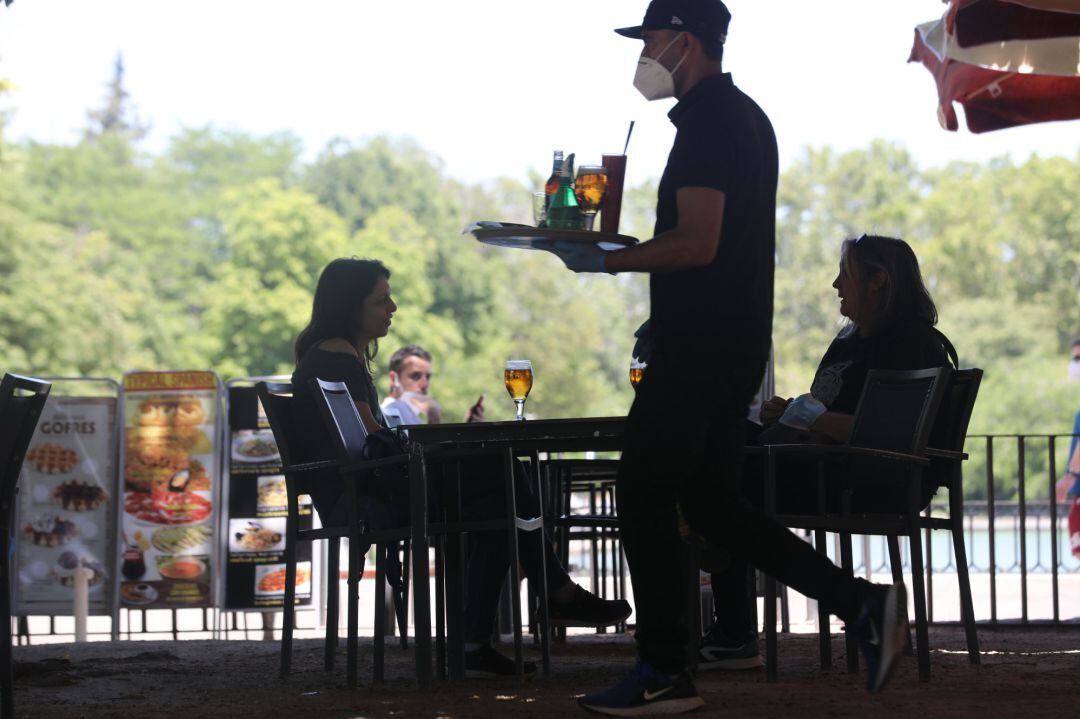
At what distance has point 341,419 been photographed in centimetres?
532

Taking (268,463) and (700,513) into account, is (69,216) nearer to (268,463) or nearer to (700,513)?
(268,463)

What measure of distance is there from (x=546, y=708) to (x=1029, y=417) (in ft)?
164

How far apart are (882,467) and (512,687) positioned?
142 cm

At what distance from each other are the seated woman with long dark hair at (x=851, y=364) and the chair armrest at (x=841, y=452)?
1.21ft

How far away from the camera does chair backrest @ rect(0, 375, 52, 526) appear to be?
13.0 feet

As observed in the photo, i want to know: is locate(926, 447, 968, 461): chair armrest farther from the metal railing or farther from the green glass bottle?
the metal railing

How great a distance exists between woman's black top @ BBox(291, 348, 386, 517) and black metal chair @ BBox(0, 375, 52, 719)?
4.46 feet

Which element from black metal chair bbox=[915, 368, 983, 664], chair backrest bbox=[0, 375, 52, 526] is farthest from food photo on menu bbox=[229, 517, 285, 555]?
chair backrest bbox=[0, 375, 52, 526]

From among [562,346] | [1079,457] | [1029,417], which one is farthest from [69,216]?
[1079,457]

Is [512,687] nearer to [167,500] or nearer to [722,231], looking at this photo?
[722,231]

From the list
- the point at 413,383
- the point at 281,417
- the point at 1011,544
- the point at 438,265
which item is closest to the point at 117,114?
the point at 438,265

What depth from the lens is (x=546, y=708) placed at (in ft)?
14.1

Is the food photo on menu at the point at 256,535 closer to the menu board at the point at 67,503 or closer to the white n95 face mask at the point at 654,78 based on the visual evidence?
the menu board at the point at 67,503

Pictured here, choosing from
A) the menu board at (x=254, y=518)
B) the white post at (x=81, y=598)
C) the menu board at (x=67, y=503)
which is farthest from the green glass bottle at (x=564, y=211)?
the white post at (x=81, y=598)
